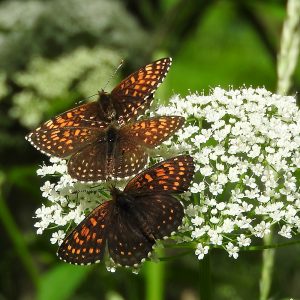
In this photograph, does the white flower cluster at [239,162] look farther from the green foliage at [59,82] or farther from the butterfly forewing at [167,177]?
the green foliage at [59,82]

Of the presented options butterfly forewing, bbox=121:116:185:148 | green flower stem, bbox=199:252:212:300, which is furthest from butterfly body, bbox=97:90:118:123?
green flower stem, bbox=199:252:212:300

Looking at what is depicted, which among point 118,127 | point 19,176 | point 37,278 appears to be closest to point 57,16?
point 19,176

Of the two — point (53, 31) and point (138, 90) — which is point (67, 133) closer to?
point (138, 90)

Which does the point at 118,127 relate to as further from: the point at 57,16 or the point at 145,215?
the point at 57,16

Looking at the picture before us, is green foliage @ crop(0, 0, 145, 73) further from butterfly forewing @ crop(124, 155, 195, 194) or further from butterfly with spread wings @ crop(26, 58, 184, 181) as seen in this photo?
butterfly forewing @ crop(124, 155, 195, 194)

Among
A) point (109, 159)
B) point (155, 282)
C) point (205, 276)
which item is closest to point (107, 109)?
point (109, 159)

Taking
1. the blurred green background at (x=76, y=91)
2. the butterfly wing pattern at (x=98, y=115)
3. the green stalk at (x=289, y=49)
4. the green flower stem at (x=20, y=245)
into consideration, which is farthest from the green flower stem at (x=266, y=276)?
the green flower stem at (x=20, y=245)
